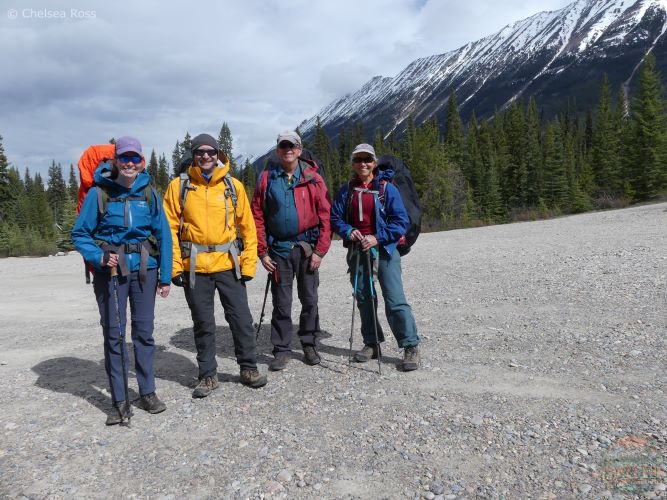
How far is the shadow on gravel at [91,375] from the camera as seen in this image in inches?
188

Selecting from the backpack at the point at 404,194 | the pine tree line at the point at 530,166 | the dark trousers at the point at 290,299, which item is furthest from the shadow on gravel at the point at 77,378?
the pine tree line at the point at 530,166

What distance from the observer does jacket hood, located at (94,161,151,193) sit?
13.2ft

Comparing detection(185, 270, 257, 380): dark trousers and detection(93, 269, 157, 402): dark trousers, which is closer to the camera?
detection(93, 269, 157, 402): dark trousers

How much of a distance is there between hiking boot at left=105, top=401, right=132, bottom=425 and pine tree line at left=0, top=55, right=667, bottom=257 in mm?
25450

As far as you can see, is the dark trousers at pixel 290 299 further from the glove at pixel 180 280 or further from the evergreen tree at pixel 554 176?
the evergreen tree at pixel 554 176

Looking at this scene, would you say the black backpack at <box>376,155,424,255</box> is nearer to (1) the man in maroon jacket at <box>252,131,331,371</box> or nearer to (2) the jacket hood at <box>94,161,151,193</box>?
(1) the man in maroon jacket at <box>252,131,331,371</box>

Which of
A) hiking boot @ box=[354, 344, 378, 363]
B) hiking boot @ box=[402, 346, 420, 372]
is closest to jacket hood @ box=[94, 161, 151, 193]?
hiking boot @ box=[354, 344, 378, 363]

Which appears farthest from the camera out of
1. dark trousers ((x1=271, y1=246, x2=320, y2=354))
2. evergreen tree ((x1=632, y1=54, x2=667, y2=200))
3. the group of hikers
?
evergreen tree ((x1=632, y1=54, x2=667, y2=200))

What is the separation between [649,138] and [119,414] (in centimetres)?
5657

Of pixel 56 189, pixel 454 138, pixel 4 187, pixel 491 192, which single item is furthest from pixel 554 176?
pixel 56 189

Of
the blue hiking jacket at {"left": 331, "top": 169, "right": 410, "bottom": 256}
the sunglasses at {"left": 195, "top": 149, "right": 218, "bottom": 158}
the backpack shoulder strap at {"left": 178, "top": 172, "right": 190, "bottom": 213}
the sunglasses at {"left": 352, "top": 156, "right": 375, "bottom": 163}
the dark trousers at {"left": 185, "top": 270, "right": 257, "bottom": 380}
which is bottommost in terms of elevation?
the dark trousers at {"left": 185, "top": 270, "right": 257, "bottom": 380}

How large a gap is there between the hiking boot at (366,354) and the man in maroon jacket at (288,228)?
499 mm

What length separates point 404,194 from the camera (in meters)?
5.31

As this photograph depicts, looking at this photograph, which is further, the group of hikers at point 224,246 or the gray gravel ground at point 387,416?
the group of hikers at point 224,246
